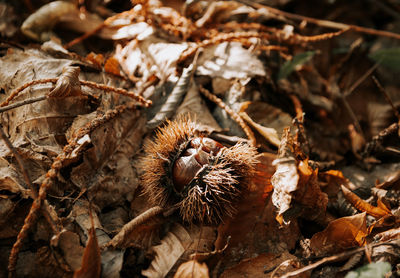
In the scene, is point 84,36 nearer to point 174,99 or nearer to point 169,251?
point 174,99

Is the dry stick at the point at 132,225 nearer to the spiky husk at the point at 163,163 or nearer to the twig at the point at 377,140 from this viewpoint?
the spiky husk at the point at 163,163

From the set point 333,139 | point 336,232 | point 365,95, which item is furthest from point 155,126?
point 365,95

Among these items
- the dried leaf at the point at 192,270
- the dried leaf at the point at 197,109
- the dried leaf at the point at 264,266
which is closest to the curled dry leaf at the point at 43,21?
the dried leaf at the point at 197,109

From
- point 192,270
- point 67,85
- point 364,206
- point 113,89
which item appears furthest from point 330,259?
point 67,85

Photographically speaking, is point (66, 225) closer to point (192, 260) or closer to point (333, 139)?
point (192, 260)

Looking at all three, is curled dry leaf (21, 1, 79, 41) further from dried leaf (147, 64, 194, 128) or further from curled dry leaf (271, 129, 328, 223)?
curled dry leaf (271, 129, 328, 223)

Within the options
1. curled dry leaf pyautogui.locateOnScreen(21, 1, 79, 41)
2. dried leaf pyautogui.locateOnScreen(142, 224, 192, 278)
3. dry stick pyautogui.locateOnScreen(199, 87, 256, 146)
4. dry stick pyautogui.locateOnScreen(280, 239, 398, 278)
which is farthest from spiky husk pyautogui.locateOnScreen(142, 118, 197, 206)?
curled dry leaf pyautogui.locateOnScreen(21, 1, 79, 41)
